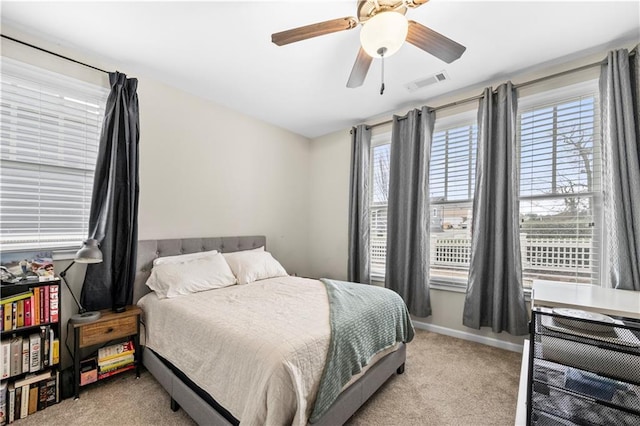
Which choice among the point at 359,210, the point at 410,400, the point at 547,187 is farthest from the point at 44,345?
the point at 547,187

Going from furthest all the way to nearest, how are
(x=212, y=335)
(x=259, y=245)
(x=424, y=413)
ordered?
(x=259, y=245) < (x=424, y=413) < (x=212, y=335)

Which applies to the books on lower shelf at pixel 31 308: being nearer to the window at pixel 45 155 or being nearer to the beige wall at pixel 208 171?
the beige wall at pixel 208 171

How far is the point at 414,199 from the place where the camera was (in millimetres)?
3127

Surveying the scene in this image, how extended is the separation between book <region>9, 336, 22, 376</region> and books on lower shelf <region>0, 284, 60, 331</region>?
105mm

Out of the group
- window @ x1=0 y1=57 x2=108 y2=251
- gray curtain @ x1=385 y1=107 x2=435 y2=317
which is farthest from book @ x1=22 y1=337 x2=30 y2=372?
gray curtain @ x1=385 y1=107 x2=435 y2=317

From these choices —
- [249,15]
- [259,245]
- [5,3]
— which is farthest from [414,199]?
[5,3]

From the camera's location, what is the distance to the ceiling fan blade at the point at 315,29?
156 cm

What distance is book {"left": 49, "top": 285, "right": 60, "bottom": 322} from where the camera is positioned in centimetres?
185

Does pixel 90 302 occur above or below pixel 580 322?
below

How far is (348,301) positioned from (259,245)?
1.91 meters

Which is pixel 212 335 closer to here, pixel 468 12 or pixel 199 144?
pixel 199 144

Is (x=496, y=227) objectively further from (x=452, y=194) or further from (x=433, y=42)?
(x=433, y=42)

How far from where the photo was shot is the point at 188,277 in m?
2.36

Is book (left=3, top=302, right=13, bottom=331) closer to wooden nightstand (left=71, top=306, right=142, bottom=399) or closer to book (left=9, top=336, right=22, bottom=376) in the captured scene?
book (left=9, top=336, right=22, bottom=376)
